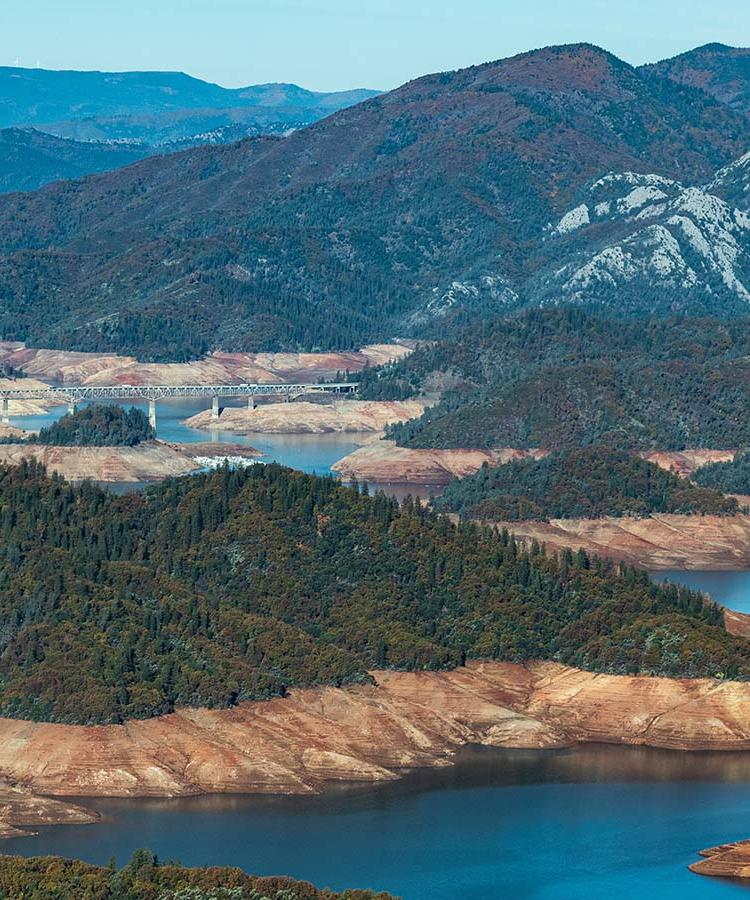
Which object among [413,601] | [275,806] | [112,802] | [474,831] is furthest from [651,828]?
[413,601]

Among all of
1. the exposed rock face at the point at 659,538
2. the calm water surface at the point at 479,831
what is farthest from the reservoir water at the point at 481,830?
the exposed rock face at the point at 659,538

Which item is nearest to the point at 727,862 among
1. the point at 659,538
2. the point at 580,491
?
the point at 659,538

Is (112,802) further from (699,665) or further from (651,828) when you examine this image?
(699,665)

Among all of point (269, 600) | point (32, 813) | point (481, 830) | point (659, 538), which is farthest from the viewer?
point (659, 538)

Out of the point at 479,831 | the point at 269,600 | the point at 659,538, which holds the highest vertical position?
the point at 269,600

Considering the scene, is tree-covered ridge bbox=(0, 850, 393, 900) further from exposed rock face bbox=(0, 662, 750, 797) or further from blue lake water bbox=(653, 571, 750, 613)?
blue lake water bbox=(653, 571, 750, 613)

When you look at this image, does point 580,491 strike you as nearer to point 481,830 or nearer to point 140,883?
point 481,830
